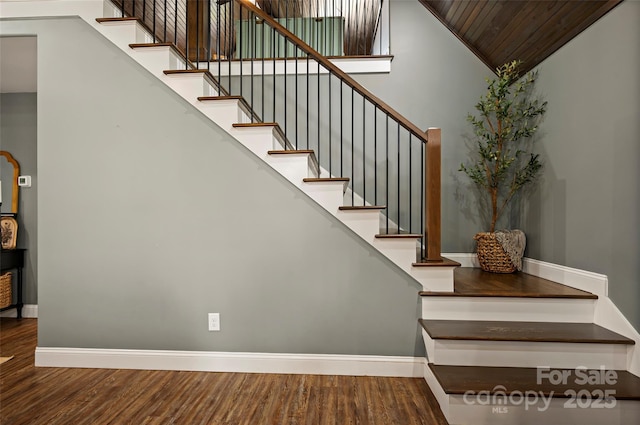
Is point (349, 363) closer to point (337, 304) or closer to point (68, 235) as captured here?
point (337, 304)

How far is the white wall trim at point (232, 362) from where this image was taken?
8.14ft

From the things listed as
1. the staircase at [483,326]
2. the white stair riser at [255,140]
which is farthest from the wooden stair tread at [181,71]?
the white stair riser at [255,140]

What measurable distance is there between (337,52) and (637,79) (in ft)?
13.5

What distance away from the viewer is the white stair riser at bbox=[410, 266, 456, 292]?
8.01 ft

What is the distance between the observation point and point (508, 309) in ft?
7.87

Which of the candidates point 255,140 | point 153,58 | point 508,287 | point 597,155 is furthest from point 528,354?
point 153,58

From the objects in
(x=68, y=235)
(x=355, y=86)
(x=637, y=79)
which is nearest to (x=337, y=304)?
(x=355, y=86)

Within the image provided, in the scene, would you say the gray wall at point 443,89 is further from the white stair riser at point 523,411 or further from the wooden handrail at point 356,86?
the white stair riser at point 523,411

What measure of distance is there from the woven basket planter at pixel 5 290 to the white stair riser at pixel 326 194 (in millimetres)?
3518

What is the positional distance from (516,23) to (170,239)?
3369 millimetres

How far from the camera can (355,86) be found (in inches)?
99.9

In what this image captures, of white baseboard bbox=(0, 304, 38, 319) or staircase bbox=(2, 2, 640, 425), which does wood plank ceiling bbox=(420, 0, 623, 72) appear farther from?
white baseboard bbox=(0, 304, 38, 319)

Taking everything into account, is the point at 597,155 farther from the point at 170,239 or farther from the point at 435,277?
the point at 170,239

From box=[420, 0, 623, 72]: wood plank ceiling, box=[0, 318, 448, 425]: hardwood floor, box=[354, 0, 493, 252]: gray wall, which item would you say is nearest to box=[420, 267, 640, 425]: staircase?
box=[0, 318, 448, 425]: hardwood floor
